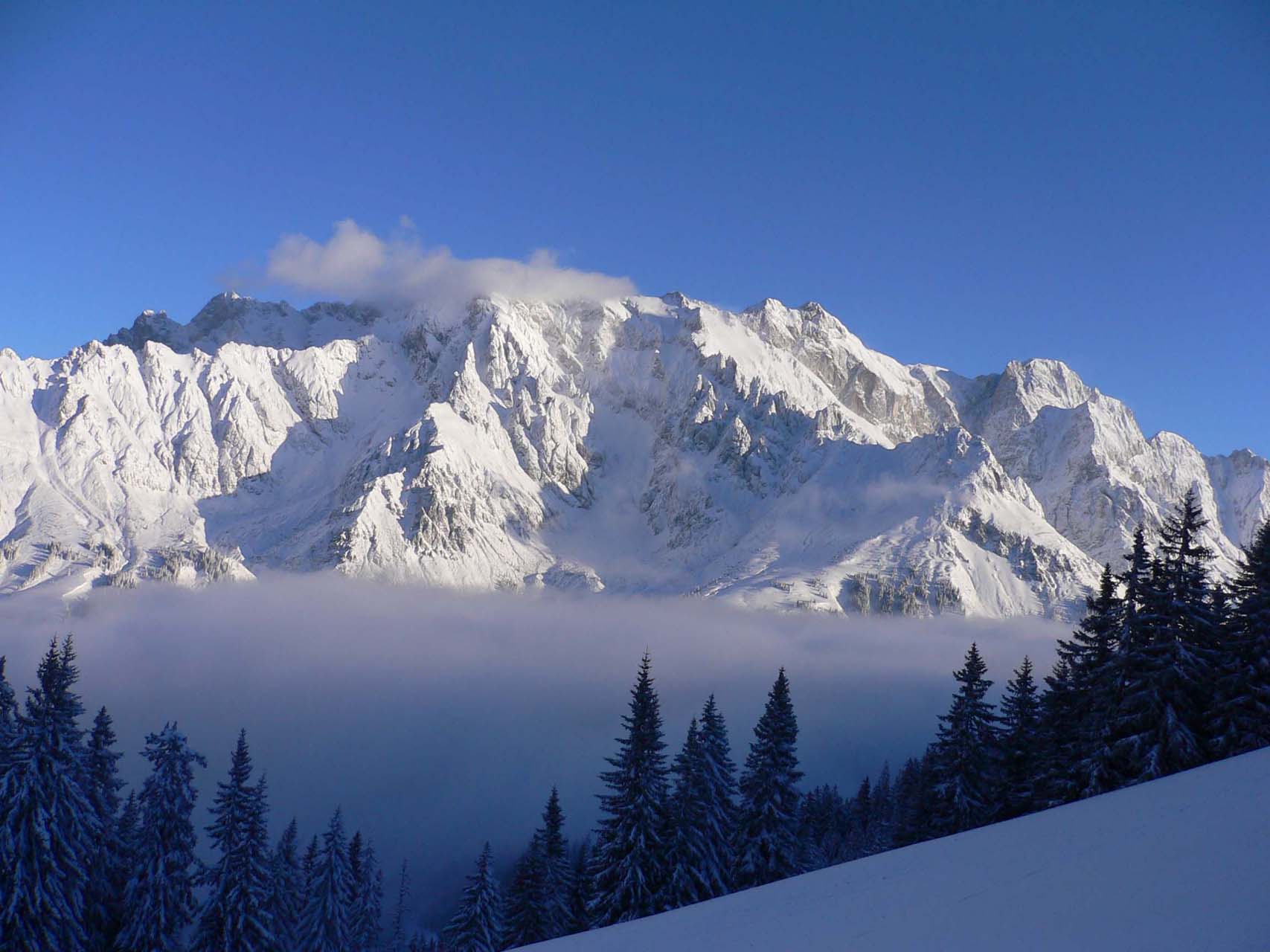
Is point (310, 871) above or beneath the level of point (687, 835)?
beneath

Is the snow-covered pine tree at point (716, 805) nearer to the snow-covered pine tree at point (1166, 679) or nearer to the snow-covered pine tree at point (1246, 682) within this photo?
the snow-covered pine tree at point (1166, 679)

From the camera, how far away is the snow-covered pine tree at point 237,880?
31.5 metres

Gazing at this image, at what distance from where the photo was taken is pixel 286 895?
1485 inches

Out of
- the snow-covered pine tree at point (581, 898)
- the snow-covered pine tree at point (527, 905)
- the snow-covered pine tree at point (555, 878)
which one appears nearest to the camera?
the snow-covered pine tree at point (581, 898)

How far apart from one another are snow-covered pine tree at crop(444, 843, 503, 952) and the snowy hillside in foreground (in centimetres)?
2739

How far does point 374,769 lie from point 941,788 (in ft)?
567

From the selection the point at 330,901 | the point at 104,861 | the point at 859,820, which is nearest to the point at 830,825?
the point at 859,820

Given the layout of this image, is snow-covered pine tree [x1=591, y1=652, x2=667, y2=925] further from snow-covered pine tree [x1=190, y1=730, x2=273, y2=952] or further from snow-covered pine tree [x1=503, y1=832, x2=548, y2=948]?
snow-covered pine tree [x1=190, y1=730, x2=273, y2=952]

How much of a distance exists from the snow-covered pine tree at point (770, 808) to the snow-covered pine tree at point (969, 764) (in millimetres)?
5346

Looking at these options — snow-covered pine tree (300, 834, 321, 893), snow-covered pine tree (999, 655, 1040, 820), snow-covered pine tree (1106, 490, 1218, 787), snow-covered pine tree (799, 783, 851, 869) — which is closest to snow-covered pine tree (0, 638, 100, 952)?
snow-covered pine tree (300, 834, 321, 893)

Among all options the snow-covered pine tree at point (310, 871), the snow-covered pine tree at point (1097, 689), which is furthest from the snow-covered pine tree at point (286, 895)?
the snow-covered pine tree at point (1097, 689)

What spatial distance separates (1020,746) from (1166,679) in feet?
29.1

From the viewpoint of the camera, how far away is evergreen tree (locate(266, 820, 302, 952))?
3341 cm

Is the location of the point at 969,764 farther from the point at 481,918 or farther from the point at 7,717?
the point at 7,717
